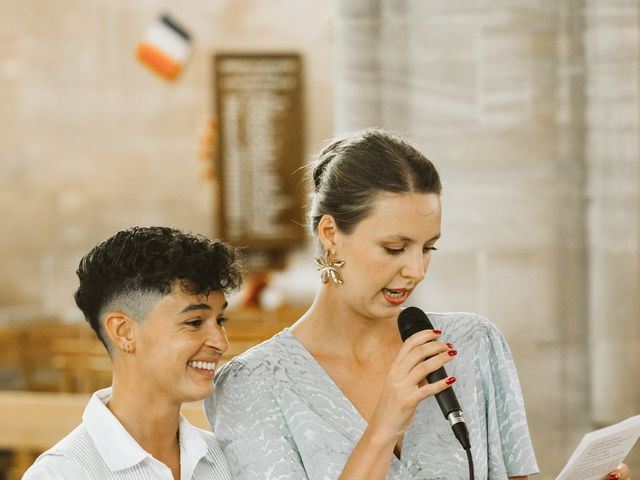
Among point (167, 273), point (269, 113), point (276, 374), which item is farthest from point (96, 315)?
point (269, 113)

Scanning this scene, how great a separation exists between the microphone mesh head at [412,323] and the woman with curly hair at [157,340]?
43 centimetres

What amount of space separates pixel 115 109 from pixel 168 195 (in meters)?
0.99

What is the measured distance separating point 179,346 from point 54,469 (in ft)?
1.26

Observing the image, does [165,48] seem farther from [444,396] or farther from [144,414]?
[444,396]

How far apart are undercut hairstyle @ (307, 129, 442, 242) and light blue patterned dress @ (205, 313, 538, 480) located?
35 cm

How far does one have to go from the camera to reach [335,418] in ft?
7.18

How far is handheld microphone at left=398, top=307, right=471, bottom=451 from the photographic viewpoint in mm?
1872

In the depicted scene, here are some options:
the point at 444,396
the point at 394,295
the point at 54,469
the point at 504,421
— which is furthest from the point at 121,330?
the point at 504,421

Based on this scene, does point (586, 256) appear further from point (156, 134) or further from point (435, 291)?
point (156, 134)

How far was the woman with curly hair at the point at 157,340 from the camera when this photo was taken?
84.1 inches

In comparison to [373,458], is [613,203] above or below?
above

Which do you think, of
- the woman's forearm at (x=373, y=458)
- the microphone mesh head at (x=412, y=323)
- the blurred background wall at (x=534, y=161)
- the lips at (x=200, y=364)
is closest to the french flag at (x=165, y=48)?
the blurred background wall at (x=534, y=161)

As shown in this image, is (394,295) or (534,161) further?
(534,161)

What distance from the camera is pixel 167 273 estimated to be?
7.12 ft
